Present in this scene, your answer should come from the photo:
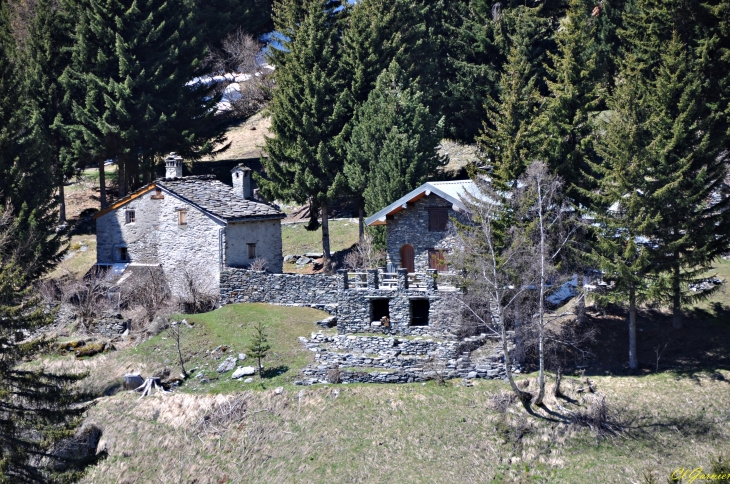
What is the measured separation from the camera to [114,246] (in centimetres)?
4406

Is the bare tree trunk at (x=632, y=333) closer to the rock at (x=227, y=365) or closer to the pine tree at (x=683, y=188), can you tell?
the pine tree at (x=683, y=188)

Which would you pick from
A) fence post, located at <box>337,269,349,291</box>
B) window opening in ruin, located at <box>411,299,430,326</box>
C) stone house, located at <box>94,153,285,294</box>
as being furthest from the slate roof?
window opening in ruin, located at <box>411,299,430,326</box>

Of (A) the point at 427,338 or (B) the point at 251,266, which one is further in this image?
(B) the point at 251,266

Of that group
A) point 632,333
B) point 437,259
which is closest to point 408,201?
point 437,259

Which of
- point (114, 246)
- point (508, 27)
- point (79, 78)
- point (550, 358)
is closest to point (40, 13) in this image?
point (79, 78)

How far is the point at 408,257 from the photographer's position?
39.8m

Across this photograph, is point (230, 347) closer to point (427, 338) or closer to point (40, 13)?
point (427, 338)

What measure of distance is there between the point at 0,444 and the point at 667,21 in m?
33.9

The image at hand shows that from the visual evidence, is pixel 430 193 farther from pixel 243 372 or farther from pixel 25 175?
pixel 25 175

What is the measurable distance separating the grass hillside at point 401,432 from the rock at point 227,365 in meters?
0.37

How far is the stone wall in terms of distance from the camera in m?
38.7

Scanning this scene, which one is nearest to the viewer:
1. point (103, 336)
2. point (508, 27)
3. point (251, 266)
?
point (103, 336)

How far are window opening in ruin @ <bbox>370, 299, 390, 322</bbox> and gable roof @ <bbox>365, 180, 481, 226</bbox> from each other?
471cm

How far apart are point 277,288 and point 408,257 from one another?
6323 mm
